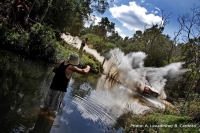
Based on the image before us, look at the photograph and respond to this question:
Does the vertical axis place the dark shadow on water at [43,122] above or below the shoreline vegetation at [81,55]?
below

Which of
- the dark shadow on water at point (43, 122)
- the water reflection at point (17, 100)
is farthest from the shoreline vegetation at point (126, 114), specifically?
the water reflection at point (17, 100)

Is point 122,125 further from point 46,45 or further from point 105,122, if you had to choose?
point 46,45

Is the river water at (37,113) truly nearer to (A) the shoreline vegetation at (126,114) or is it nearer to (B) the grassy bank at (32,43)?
(A) the shoreline vegetation at (126,114)

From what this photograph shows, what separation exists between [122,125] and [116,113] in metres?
1.27

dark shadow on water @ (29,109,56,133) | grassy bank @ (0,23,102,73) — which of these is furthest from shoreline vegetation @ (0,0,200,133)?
dark shadow on water @ (29,109,56,133)

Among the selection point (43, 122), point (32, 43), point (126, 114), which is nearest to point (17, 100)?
point (43, 122)

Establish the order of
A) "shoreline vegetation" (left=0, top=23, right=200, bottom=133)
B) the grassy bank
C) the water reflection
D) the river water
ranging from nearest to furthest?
1. the water reflection
2. the river water
3. "shoreline vegetation" (left=0, top=23, right=200, bottom=133)
4. the grassy bank

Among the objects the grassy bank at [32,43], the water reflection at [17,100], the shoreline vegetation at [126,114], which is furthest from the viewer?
the grassy bank at [32,43]

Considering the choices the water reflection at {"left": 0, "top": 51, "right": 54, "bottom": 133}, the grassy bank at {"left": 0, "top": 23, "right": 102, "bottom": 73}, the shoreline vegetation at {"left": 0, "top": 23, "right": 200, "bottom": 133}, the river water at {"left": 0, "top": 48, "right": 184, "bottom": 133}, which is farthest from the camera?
the grassy bank at {"left": 0, "top": 23, "right": 102, "bottom": 73}

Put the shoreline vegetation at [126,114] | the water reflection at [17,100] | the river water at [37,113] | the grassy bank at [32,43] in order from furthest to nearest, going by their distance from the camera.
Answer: the grassy bank at [32,43]
the shoreline vegetation at [126,114]
the river water at [37,113]
the water reflection at [17,100]

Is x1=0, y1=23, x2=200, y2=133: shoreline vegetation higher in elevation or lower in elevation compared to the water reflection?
higher

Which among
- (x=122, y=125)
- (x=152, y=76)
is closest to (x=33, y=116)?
(x=122, y=125)

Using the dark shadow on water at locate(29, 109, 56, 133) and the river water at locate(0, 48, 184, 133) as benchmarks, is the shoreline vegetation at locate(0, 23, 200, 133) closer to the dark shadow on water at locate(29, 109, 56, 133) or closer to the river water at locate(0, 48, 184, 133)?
the river water at locate(0, 48, 184, 133)

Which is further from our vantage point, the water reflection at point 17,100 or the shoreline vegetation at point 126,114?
the shoreline vegetation at point 126,114
